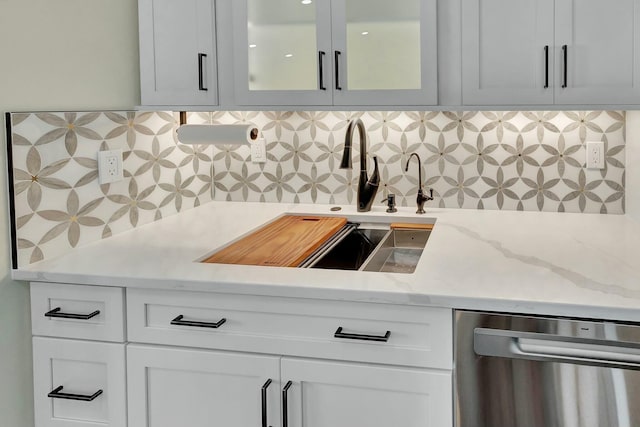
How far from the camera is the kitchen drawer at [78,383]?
69.7 inches

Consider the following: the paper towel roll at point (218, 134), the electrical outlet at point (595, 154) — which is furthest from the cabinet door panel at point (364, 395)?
the electrical outlet at point (595, 154)

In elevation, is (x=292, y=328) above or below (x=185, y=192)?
below

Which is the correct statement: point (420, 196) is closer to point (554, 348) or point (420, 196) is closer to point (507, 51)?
point (507, 51)

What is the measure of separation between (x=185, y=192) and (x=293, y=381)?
1162 millimetres

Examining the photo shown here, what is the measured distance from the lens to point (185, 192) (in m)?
2.60

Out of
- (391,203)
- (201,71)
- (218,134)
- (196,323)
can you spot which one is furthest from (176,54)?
(196,323)

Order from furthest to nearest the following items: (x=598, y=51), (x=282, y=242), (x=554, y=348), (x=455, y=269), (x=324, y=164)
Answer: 1. (x=324, y=164)
2. (x=282, y=242)
3. (x=598, y=51)
4. (x=455, y=269)
5. (x=554, y=348)

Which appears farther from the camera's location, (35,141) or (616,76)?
(616,76)

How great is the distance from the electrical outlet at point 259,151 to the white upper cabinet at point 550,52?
89 centimetres

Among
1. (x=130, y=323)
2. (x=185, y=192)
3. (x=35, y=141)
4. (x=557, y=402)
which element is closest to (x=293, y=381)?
(x=130, y=323)

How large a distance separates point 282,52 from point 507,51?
72cm

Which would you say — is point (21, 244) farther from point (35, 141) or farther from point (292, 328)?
point (292, 328)

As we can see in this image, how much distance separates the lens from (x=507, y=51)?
81.6 inches

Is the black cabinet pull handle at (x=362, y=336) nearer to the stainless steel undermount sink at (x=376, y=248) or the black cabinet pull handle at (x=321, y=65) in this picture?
the stainless steel undermount sink at (x=376, y=248)
